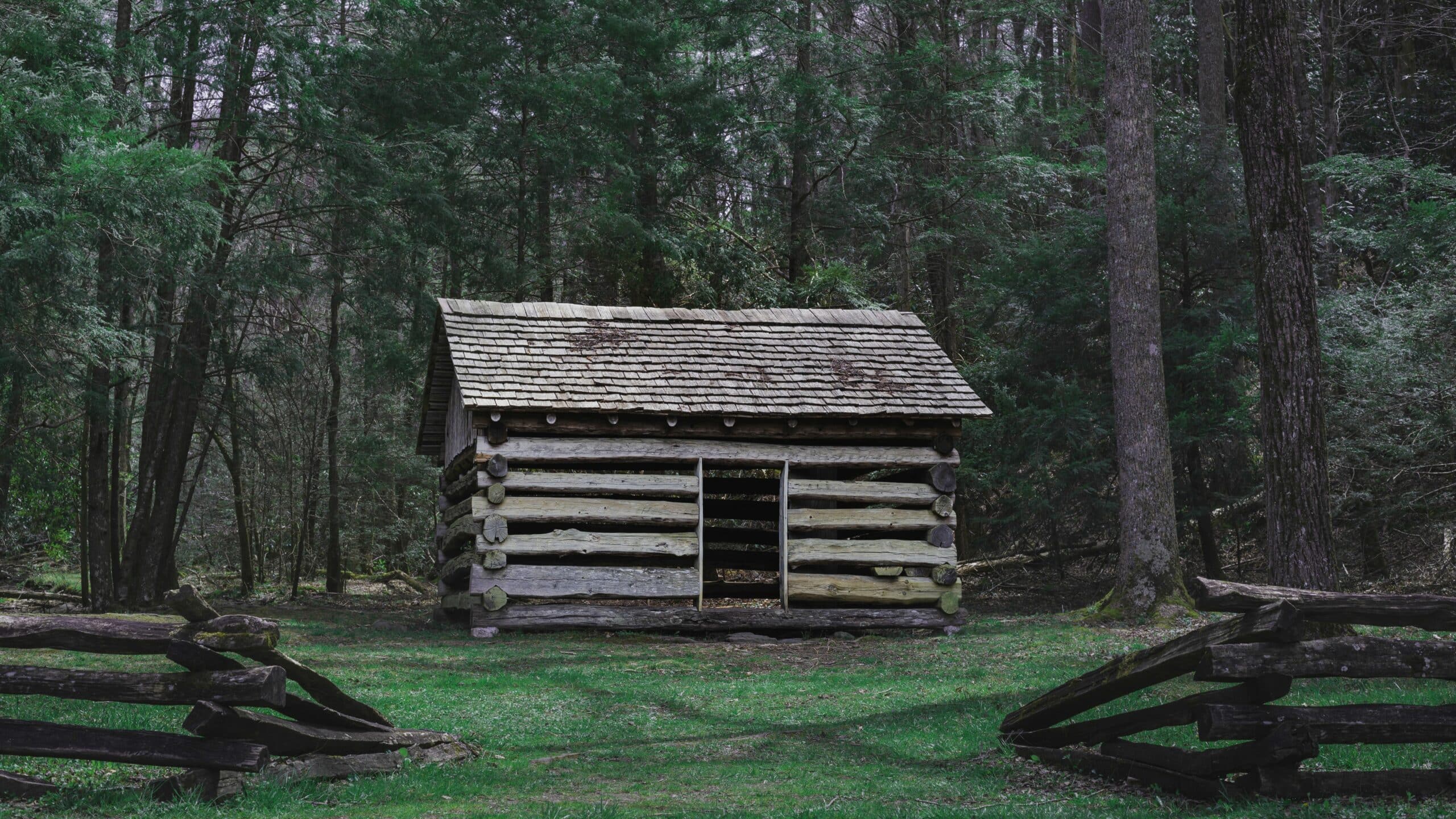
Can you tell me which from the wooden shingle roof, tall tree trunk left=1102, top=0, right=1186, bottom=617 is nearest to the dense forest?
tall tree trunk left=1102, top=0, right=1186, bottom=617

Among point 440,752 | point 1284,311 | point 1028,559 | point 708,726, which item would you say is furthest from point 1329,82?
point 440,752

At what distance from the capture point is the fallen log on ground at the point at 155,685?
6.45m

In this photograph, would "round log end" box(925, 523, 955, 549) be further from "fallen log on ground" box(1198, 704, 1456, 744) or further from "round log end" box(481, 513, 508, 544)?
"fallen log on ground" box(1198, 704, 1456, 744)

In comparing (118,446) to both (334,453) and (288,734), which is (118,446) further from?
(288,734)

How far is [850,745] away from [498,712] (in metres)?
3.31

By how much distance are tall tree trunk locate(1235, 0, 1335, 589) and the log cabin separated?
23.5 feet

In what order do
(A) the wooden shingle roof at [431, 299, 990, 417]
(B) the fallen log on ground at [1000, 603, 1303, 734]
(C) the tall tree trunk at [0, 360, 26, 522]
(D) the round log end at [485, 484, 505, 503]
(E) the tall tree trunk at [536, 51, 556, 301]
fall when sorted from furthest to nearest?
1. (E) the tall tree trunk at [536, 51, 556, 301]
2. (C) the tall tree trunk at [0, 360, 26, 522]
3. (A) the wooden shingle roof at [431, 299, 990, 417]
4. (D) the round log end at [485, 484, 505, 503]
5. (B) the fallen log on ground at [1000, 603, 1303, 734]

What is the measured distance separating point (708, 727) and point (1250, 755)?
511 centimetres

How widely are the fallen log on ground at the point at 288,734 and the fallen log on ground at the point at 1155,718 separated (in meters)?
4.39

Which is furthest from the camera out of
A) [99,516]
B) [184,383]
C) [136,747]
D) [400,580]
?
[400,580]

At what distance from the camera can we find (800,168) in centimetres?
2902

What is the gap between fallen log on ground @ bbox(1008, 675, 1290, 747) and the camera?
6.18m

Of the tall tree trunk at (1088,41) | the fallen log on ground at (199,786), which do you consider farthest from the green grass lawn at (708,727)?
the tall tree trunk at (1088,41)

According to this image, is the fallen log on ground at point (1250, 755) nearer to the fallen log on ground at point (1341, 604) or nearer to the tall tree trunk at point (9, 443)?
the fallen log on ground at point (1341, 604)
